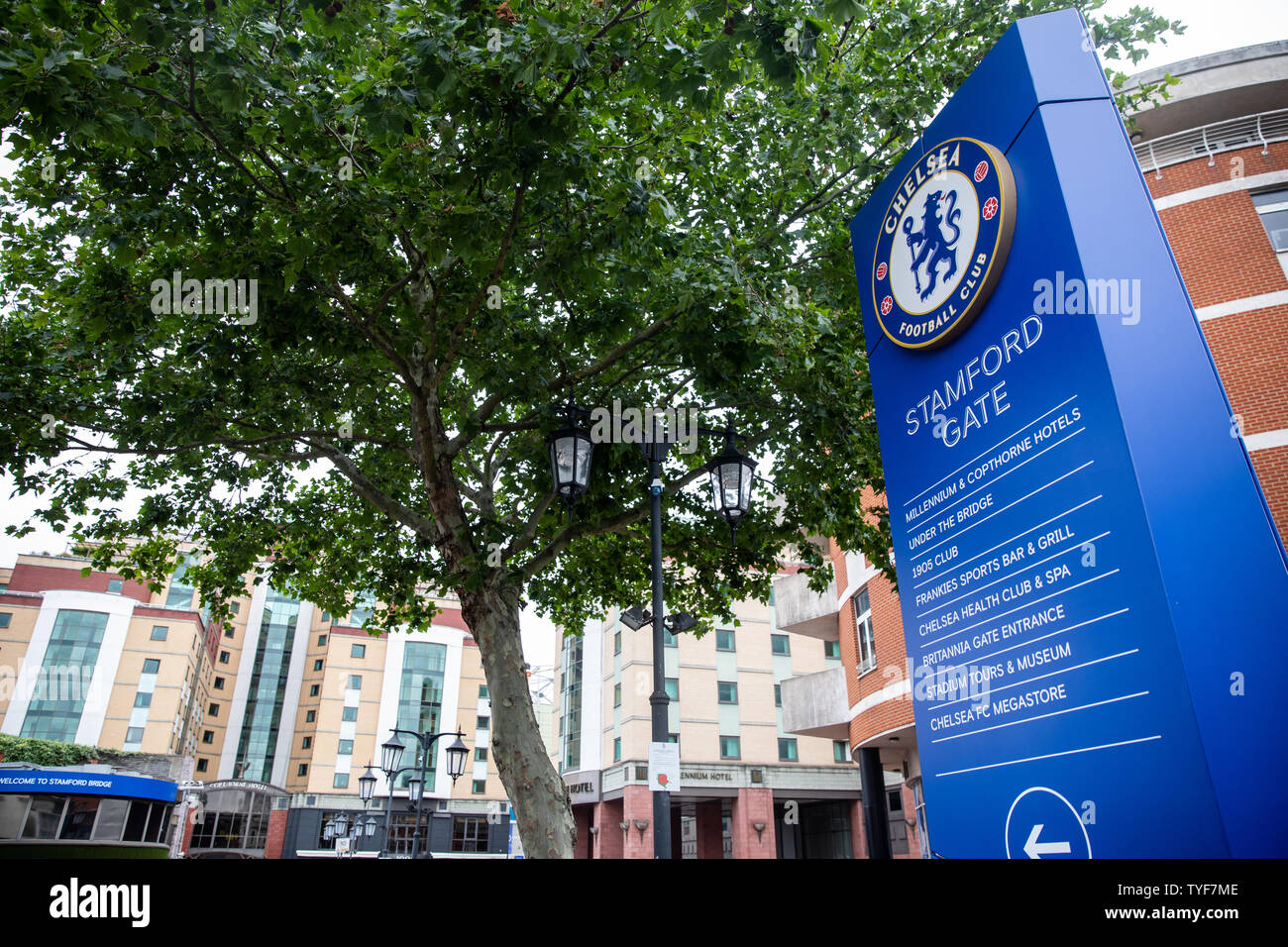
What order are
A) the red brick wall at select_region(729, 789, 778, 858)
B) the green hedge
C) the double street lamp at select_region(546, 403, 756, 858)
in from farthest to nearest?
1. the green hedge
2. the red brick wall at select_region(729, 789, 778, 858)
3. the double street lamp at select_region(546, 403, 756, 858)

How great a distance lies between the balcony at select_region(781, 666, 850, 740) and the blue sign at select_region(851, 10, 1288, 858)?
64.4 feet

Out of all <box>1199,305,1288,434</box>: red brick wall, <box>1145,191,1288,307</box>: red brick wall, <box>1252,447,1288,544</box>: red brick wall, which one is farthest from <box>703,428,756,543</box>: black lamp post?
<box>1145,191,1288,307</box>: red brick wall

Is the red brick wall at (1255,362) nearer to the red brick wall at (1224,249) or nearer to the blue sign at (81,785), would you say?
the red brick wall at (1224,249)

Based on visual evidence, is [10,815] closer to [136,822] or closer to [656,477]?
[136,822]

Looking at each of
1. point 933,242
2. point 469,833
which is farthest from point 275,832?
point 933,242

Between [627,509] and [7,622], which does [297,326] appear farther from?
[7,622]

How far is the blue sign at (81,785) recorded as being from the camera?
52.4 feet

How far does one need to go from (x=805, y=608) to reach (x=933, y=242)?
22.3 meters

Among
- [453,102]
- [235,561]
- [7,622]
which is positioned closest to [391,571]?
[235,561]

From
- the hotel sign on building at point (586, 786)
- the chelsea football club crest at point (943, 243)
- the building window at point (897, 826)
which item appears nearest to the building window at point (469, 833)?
the hotel sign on building at point (586, 786)

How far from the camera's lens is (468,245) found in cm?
775

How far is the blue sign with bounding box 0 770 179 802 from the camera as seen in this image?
15983mm

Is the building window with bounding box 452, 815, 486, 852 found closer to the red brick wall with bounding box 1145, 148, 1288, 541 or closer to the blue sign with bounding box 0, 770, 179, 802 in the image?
the blue sign with bounding box 0, 770, 179, 802
